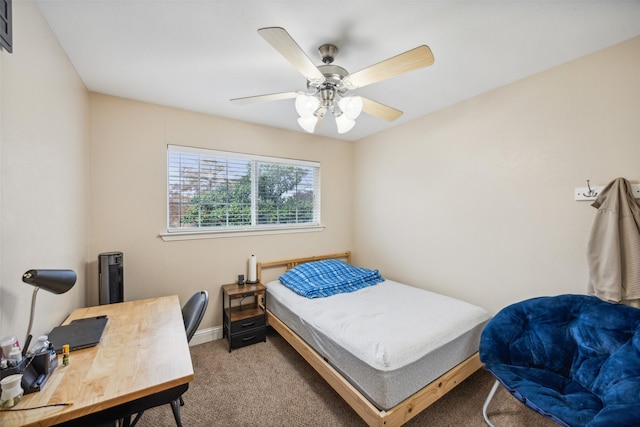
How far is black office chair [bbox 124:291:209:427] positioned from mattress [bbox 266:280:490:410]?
86cm

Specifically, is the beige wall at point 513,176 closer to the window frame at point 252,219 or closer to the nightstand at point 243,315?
the window frame at point 252,219

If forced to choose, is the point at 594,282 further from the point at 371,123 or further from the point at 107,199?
the point at 107,199

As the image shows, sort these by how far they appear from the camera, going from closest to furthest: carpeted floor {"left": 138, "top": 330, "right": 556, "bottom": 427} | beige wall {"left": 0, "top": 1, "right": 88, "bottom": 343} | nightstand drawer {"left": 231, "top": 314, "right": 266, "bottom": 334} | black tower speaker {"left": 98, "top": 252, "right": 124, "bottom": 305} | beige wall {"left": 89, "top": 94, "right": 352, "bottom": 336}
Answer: beige wall {"left": 0, "top": 1, "right": 88, "bottom": 343} → carpeted floor {"left": 138, "top": 330, "right": 556, "bottom": 427} → black tower speaker {"left": 98, "top": 252, "right": 124, "bottom": 305} → beige wall {"left": 89, "top": 94, "right": 352, "bottom": 336} → nightstand drawer {"left": 231, "top": 314, "right": 266, "bottom": 334}

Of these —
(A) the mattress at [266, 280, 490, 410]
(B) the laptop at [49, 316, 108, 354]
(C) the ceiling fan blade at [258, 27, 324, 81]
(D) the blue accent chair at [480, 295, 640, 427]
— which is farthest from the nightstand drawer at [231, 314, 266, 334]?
(C) the ceiling fan blade at [258, 27, 324, 81]

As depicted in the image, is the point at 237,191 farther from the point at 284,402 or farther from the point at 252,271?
the point at 284,402

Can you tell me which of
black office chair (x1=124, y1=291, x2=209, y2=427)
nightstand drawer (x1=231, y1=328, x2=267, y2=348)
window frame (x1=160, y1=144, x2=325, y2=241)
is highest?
window frame (x1=160, y1=144, x2=325, y2=241)

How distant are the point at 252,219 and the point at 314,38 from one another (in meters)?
2.09

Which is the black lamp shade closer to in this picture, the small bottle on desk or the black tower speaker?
the small bottle on desk

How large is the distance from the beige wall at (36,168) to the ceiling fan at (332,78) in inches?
40.5

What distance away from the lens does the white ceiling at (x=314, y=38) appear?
138cm

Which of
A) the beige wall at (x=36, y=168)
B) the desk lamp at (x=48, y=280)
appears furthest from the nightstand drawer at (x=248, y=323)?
the desk lamp at (x=48, y=280)

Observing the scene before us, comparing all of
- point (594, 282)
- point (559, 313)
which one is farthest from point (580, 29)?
point (559, 313)

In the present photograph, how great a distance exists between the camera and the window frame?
264 centimetres

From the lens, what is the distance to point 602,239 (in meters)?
1.66
